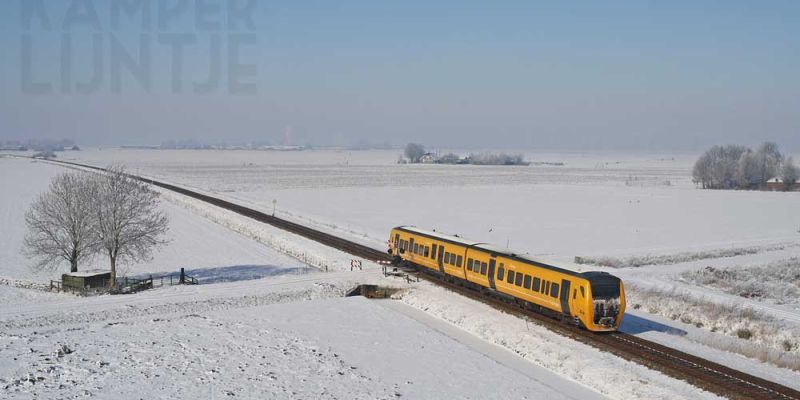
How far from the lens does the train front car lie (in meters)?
24.6

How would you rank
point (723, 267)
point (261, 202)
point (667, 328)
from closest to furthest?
point (667, 328) < point (723, 267) < point (261, 202)

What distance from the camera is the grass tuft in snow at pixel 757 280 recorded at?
126 ft

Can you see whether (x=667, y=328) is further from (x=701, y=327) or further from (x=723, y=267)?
(x=723, y=267)

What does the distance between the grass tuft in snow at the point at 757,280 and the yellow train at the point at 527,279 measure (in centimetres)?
1674

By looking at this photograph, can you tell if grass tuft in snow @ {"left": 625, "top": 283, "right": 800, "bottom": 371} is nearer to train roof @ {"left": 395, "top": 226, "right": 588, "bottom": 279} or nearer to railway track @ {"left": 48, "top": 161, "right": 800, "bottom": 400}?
railway track @ {"left": 48, "top": 161, "right": 800, "bottom": 400}

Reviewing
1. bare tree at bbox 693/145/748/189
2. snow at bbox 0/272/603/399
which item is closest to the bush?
snow at bbox 0/272/603/399

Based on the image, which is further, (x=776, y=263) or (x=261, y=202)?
(x=261, y=202)

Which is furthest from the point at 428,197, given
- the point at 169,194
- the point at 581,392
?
A: the point at 581,392

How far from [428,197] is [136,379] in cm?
8125

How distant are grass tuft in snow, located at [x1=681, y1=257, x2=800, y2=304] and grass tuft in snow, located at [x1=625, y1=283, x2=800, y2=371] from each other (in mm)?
6523

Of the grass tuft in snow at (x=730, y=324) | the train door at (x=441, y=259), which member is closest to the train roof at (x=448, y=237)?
the train door at (x=441, y=259)

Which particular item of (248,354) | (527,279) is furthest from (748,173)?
(248,354)

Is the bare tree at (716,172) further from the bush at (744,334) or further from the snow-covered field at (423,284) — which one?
the bush at (744,334)

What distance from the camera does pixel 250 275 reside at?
141 ft
